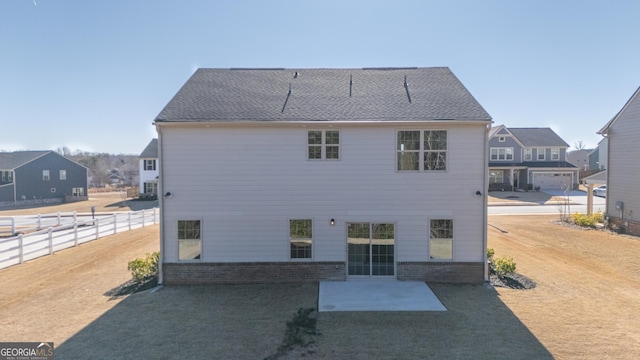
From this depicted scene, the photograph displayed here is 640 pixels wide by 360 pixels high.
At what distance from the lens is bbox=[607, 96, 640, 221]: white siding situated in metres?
17.5

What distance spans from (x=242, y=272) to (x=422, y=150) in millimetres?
7379

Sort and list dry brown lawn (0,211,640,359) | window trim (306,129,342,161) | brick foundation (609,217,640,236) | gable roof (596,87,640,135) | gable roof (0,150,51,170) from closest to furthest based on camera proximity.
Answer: dry brown lawn (0,211,640,359)
window trim (306,129,342,161)
brick foundation (609,217,640,236)
gable roof (596,87,640,135)
gable roof (0,150,51,170)

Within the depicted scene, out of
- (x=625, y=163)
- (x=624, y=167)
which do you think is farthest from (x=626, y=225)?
(x=625, y=163)

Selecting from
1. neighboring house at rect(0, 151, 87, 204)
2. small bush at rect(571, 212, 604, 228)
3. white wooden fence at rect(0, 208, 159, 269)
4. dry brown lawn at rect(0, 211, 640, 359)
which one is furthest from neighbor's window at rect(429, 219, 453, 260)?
neighboring house at rect(0, 151, 87, 204)

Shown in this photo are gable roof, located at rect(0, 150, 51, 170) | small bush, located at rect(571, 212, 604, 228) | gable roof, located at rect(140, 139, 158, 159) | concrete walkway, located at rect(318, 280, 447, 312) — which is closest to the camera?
concrete walkway, located at rect(318, 280, 447, 312)

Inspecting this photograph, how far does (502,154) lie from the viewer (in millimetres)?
41594

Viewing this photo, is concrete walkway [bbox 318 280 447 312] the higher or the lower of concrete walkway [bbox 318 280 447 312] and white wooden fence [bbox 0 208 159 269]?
the lower

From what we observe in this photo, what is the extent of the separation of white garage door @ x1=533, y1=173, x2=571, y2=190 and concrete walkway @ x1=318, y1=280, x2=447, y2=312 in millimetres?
40026

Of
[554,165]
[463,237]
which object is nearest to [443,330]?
[463,237]

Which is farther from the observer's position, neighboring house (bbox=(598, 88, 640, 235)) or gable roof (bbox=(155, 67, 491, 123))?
neighboring house (bbox=(598, 88, 640, 235))

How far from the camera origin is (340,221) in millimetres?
10633

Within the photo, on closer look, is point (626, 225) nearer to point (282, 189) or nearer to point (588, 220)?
point (588, 220)

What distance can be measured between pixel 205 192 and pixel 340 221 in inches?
185

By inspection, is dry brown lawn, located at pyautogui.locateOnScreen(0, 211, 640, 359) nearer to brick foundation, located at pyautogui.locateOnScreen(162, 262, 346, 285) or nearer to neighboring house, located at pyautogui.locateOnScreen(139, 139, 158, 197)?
brick foundation, located at pyautogui.locateOnScreen(162, 262, 346, 285)
